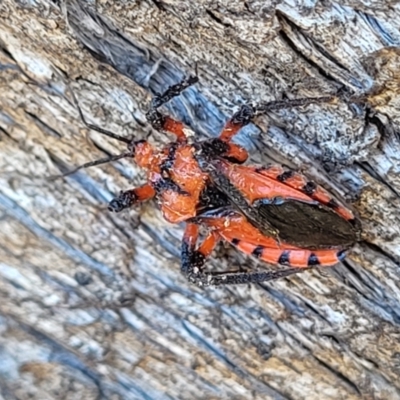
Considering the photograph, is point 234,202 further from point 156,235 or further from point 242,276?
point 156,235

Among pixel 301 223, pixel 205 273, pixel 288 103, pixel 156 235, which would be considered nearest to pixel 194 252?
pixel 205 273

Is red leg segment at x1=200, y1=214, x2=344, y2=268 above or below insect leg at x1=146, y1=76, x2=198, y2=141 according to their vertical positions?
below

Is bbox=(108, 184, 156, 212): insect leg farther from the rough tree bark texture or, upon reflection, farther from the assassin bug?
the rough tree bark texture

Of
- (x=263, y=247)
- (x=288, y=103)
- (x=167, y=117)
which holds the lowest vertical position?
(x=263, y=247)

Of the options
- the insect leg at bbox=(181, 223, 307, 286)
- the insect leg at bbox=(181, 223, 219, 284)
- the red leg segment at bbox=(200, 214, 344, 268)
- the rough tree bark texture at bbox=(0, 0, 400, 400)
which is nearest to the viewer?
the rough tree bark texture at bbox=(0, 0, 400, 400)

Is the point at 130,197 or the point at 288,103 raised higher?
the point at 288,103

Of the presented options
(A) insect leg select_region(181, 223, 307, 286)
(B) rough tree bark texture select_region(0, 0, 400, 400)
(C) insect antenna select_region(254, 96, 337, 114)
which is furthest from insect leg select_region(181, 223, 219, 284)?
(C) insect antenna select_region(254, 96, 337, 114)

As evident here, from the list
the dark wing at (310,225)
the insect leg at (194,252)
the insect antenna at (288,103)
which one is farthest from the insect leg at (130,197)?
the insect antenna at (288,103)

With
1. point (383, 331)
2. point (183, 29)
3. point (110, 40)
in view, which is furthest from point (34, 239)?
point (383, 331)

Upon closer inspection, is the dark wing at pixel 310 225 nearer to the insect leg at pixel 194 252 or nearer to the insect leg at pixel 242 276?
the insect leg at pixel 242 276
